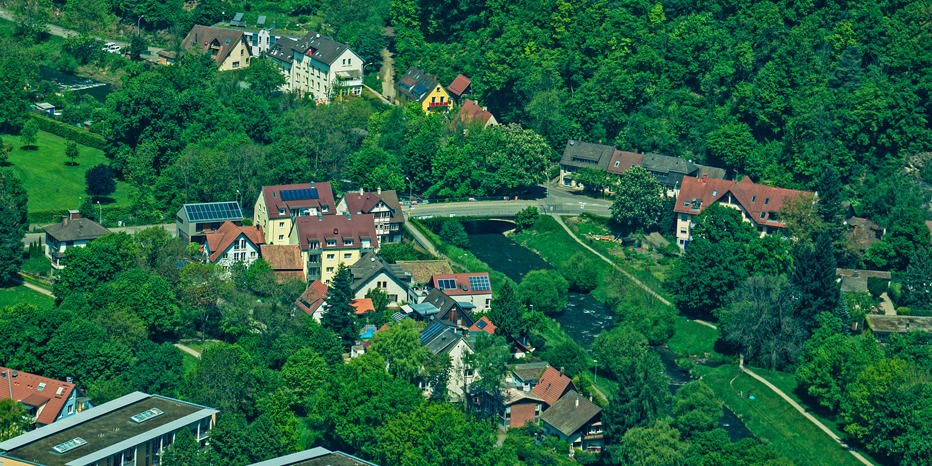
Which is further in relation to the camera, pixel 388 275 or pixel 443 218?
pixel 443 218

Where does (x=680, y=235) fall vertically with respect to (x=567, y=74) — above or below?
below

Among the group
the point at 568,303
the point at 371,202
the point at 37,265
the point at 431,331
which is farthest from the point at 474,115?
the point at 37,265

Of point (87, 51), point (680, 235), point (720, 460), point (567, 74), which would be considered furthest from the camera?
point (87, 51)

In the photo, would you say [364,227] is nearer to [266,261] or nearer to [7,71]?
[266,261]

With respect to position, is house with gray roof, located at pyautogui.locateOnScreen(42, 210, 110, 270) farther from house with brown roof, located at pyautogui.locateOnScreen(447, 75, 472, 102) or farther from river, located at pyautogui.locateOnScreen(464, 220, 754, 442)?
house with brown roof, located at pyautogui.locateOnScreen(447, 75, 472, 102)

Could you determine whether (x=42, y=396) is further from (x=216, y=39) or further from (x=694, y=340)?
(x=216, y=39)

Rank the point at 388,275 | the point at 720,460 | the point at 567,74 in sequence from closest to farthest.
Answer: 1. the point at 720,460
2. the point at 388,275
3. the point at 567,74

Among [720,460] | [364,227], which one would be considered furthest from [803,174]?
[720,460]

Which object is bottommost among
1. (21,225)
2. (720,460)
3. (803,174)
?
(720,460)
